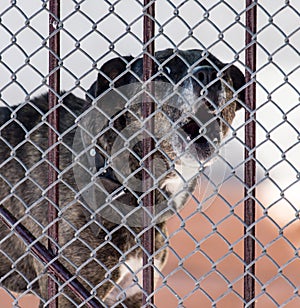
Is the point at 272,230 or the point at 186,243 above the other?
the point at 186,243

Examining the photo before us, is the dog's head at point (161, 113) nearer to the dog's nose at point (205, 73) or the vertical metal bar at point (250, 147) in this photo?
the dog's nose at point (205, 73)

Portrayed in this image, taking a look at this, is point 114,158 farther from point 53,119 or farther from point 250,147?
point 250,147

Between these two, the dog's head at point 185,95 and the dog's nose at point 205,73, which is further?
the dog's head at point 185,95

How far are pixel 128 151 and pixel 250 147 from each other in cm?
98

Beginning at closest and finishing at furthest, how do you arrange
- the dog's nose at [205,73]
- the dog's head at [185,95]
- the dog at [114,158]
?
1. the dog's nose at [205,73]
2. the dog's head at [185,95]
3. the dog at [114,158]

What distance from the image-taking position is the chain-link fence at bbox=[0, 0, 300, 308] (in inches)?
92.4

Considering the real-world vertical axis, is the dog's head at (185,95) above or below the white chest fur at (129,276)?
above

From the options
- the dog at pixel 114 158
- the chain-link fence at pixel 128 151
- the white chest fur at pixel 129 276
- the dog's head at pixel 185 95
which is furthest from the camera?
the white chest fur at pixel 129 276

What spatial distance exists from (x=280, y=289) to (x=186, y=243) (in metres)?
0.94

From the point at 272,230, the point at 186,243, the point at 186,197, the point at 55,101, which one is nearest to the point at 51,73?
the point at 55,101

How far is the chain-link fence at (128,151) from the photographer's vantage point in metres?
2.35

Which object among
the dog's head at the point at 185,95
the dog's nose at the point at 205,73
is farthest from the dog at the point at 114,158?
the dog's nose at the point at 205,73

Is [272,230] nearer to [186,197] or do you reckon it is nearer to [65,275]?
[186,197]

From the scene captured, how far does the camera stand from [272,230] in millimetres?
6758
